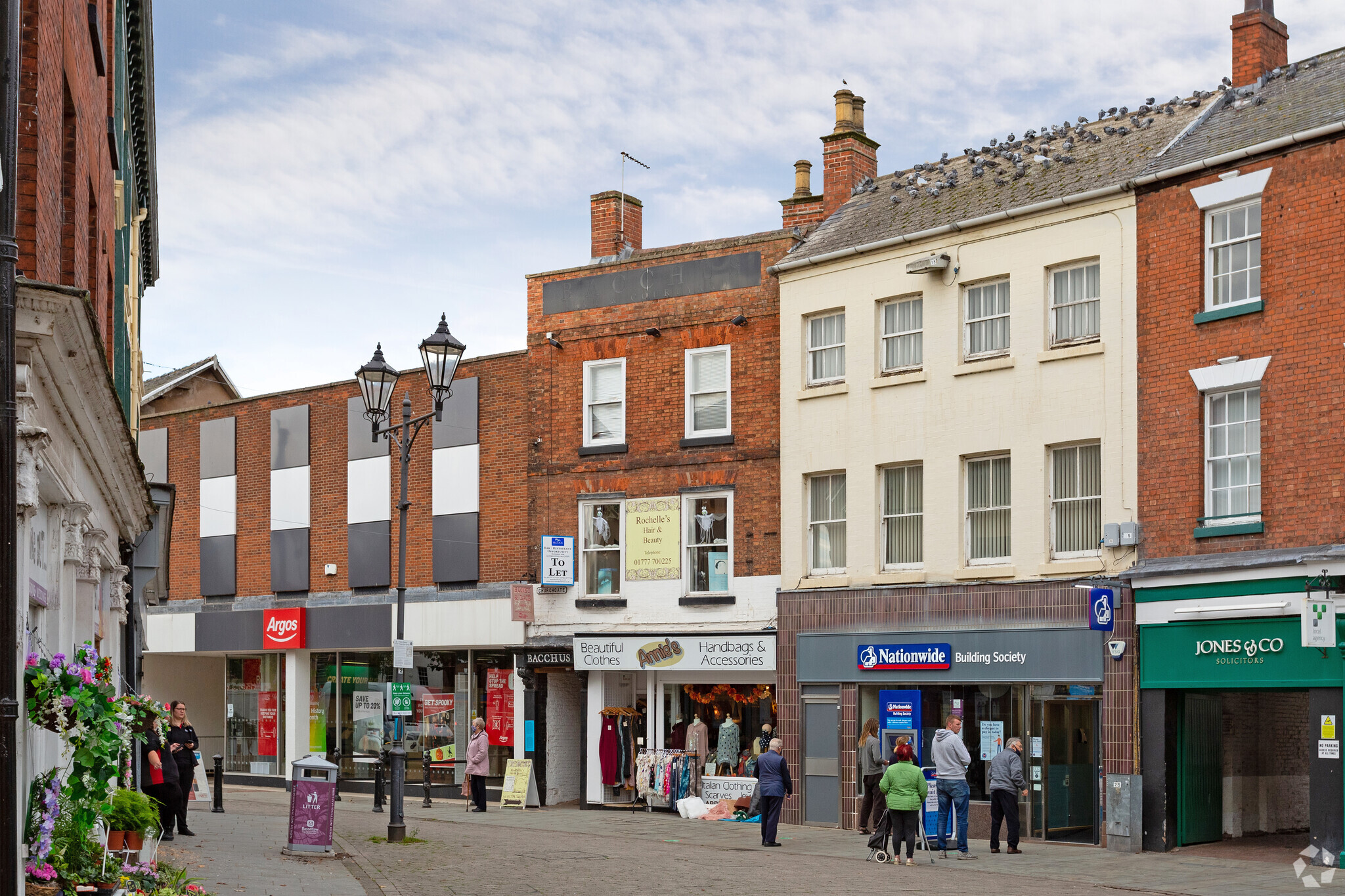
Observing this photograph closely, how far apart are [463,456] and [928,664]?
37.4 feet

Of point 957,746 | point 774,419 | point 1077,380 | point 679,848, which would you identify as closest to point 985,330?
point 1077,380

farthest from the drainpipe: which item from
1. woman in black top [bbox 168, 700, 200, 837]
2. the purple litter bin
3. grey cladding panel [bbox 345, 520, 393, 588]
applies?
grey cladding panel [bbox 345, 520, 393, 588]

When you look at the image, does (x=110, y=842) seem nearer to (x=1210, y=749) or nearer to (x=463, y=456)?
(x=1210, y=749)

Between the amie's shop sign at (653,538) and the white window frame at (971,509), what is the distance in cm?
580

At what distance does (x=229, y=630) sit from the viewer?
35188mm

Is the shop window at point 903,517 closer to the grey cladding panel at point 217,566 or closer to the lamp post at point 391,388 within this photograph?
the lamp post at point 391,388

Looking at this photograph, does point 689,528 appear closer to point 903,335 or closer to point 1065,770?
point 903,335

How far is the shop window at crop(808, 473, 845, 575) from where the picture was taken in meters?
25.3

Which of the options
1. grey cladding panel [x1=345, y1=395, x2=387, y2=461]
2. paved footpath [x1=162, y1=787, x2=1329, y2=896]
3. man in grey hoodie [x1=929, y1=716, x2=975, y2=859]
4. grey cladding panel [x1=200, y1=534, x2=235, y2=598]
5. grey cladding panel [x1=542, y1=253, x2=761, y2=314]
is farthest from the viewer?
grey cladding panel [x1=200, y1=534, x2=235, y2=598]

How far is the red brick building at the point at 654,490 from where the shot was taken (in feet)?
87.4

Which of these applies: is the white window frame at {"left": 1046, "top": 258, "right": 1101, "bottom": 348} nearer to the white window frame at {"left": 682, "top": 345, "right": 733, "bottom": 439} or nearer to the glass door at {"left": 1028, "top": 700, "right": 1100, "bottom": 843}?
the glass door at {"left": 1028, "top": 700, "right": 1100, "bottom": 843}

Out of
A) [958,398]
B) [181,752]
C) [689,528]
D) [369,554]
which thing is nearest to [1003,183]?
[958,398]

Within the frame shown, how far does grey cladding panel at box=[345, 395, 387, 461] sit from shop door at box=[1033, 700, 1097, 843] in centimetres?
1587

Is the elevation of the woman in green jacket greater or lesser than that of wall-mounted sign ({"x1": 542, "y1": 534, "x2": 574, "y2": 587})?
lesser
